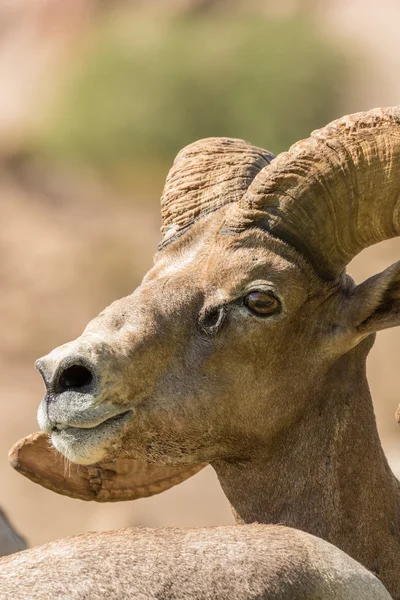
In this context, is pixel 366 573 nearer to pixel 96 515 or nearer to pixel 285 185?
pixel 285 185

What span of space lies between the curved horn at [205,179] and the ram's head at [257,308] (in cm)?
18

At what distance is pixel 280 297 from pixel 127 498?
1.81 m

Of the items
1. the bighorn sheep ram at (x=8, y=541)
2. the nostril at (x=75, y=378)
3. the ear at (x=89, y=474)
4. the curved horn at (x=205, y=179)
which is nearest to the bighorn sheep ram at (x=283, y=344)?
the curved horn at (x=205, y=179)

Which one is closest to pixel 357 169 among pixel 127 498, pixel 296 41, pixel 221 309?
pixel 221 309

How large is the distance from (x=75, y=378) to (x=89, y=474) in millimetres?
1553

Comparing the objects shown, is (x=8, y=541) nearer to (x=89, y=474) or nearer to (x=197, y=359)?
(x=89, y=474)

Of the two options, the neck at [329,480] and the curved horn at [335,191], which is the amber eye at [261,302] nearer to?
the curved horn at [335,191]

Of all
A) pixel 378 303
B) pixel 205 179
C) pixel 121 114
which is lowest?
pixel 378 303

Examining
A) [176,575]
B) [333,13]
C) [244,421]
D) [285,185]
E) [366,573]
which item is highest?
[333,13]

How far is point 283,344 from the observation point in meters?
6.18

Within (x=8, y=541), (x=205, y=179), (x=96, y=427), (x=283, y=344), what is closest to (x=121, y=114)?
(x=8, y=541)

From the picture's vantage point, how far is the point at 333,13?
122ft

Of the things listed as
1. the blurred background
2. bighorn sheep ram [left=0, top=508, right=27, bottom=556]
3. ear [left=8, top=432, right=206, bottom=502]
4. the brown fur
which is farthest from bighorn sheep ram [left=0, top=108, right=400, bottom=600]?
the blurred background

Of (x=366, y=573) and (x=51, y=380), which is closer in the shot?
(x=366, y=573)
